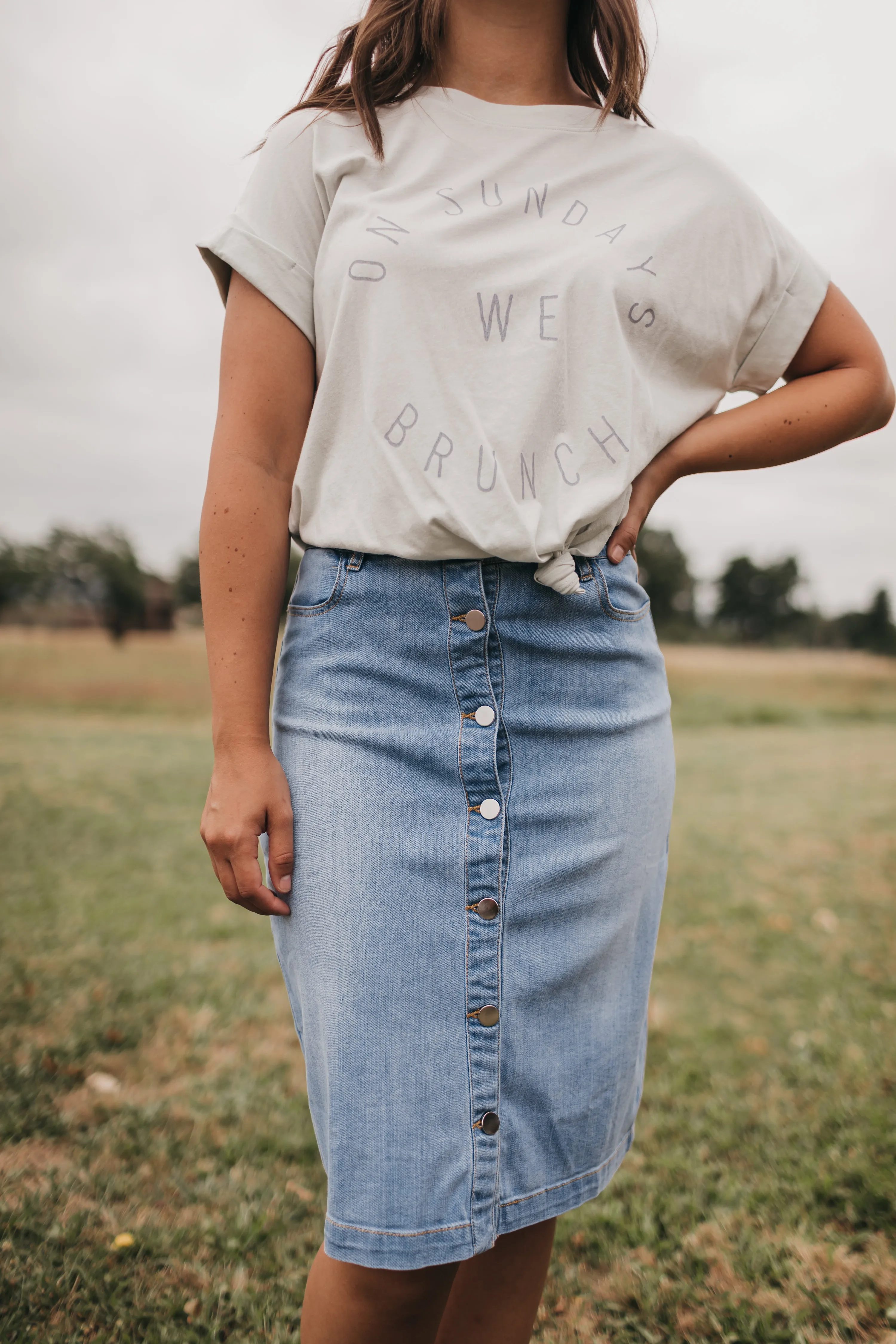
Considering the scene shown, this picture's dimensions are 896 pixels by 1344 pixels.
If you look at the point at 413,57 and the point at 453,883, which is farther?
the point at 413,57

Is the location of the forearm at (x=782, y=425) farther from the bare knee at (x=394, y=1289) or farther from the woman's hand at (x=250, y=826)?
the bare knee at (x=394, y=1289)

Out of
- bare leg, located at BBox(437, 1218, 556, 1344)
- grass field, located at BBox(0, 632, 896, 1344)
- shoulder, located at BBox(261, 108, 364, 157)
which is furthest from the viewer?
grass field, located at BBox(0, 632, 896, 1344)

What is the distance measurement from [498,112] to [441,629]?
73 centimetres

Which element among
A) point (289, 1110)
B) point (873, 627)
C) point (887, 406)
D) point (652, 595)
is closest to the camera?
point (887, 406)

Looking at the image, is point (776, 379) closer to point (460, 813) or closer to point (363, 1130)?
point (460, 813)

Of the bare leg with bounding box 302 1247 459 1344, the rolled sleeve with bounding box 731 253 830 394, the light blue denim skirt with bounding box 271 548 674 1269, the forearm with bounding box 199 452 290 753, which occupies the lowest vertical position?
the bare leg with bounding box 302 1247 459 1344

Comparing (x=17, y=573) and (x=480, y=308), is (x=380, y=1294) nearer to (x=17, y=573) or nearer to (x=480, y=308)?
(x=480, y=308)

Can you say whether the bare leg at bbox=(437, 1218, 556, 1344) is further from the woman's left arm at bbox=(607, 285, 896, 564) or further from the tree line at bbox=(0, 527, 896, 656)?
the tree line at bbox=(0, 527, 896, 656)

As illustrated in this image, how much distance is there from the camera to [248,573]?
1119mm

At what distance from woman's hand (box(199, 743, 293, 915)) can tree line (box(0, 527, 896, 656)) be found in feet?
20.1

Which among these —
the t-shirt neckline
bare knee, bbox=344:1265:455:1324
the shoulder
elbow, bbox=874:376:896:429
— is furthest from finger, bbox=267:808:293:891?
elbow, bbox=874:376:896:429

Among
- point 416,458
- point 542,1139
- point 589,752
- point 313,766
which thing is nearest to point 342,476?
point 416,458

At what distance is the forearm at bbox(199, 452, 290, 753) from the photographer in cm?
111

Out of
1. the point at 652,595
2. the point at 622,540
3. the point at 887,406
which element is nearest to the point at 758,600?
the point at 652,595
